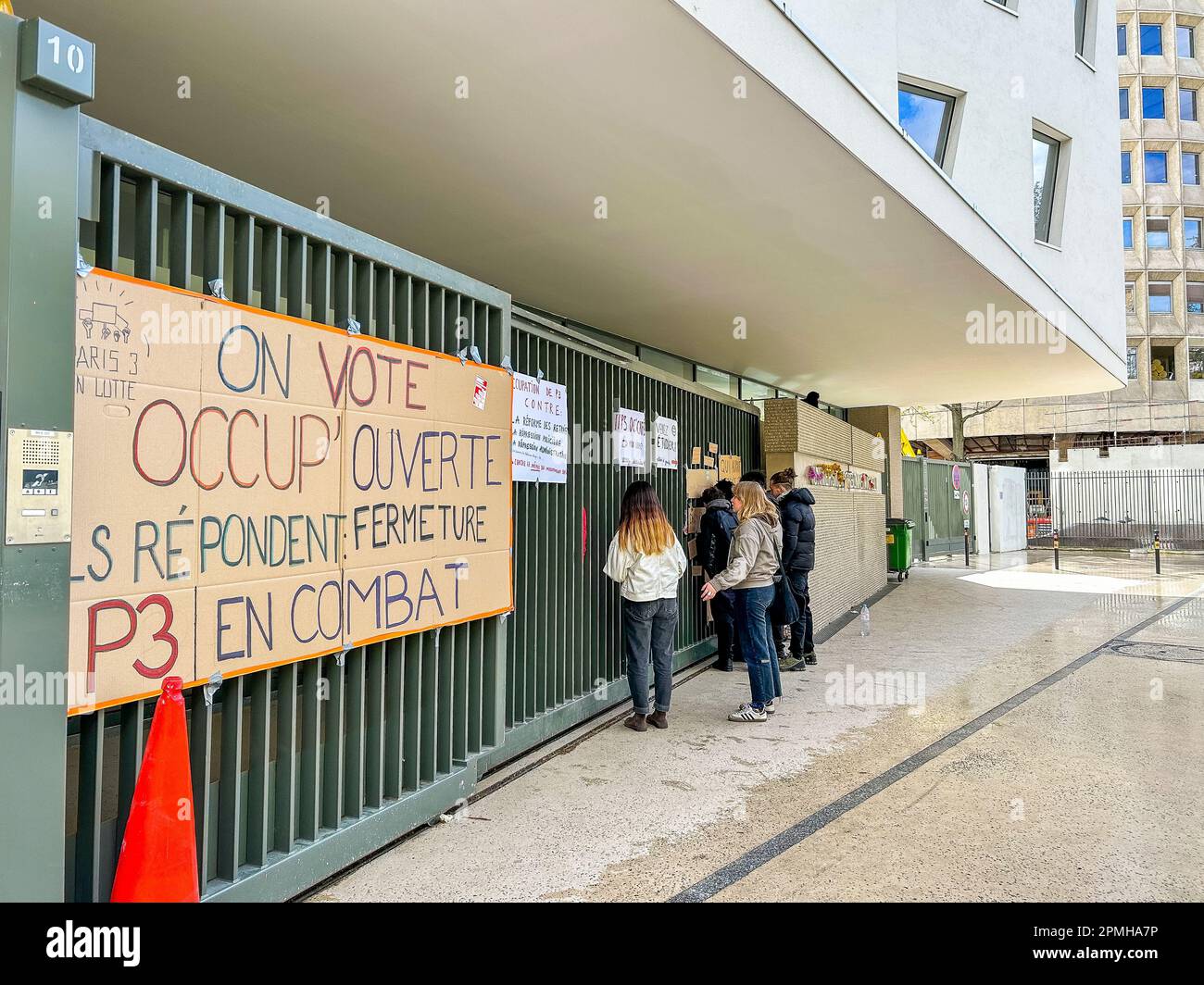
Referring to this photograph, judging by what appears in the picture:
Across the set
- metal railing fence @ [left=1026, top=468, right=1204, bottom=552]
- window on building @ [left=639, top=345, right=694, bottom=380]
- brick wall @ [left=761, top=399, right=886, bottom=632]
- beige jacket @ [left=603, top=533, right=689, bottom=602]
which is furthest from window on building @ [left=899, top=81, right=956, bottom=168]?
metal railing fence @ [left=1026, top=468, right=1204, bottom=552]

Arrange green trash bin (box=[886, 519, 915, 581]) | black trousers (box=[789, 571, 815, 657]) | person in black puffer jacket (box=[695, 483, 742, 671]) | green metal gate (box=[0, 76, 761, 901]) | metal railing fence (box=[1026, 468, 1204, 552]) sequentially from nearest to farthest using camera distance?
green metal gate (box=[0, 76, 761, 901])
person in black puffer jacket (box=[695, 483, 742, 671])
black trousers (box=[789, 571, 815, 657])
green trash bin (box=[886, 519, 915, 581])
metal railing fence (box=[1026, 468, 1204, 552])

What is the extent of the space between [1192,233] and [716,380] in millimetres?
37093

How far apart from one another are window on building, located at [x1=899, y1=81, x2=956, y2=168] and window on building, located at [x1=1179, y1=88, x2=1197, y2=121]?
1441 inches

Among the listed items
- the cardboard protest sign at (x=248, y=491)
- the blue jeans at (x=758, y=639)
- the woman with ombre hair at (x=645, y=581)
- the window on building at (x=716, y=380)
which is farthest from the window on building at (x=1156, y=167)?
the cardboard protest sign at (x=248, y=491)

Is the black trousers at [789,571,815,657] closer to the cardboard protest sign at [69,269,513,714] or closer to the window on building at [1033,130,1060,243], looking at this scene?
the cardboard protest sign at [69,269,513,714]

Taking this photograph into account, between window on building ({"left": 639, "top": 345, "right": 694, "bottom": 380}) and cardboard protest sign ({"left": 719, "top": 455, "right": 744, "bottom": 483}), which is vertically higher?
window on building ({"left": 639, "top": 345, "right": 694, "bottom": 380})

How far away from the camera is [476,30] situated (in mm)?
4301

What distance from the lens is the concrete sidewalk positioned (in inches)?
146

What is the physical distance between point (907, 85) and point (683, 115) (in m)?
6.80

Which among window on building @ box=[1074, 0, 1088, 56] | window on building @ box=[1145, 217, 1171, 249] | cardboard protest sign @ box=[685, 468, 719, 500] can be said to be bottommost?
cardboard protest sign @ box=[685, 468, 719, 500]

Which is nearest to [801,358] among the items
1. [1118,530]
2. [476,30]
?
[476,30]

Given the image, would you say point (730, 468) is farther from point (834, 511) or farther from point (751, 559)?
point (751, 559)

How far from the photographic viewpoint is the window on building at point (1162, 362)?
38281 millimetres
